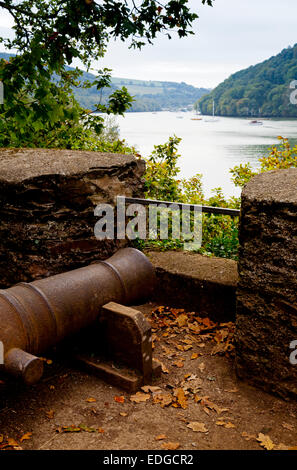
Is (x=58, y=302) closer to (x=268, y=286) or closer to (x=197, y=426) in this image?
(x=197, y=426)

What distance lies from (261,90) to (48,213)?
139ft

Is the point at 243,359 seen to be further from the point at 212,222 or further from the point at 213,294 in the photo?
the point at 212,222

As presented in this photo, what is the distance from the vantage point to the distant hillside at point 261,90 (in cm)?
3653

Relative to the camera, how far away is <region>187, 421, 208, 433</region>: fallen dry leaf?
9.02 ft

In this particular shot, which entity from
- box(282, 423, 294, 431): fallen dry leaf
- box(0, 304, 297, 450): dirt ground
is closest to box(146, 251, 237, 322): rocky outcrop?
box(0, 304, 297, 450): dirt ground

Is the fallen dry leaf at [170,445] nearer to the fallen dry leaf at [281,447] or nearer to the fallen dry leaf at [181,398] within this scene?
the fallen dry leaf at [181,398]

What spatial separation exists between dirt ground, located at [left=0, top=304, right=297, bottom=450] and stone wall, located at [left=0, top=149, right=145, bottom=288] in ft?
2.95

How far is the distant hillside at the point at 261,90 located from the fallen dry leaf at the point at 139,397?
3064 cm

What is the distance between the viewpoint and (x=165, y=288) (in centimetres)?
443

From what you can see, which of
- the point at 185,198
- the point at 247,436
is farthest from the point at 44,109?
the point at 247,436

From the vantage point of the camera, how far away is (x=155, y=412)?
9.59ft

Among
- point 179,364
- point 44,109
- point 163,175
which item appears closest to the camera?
point 179,364
